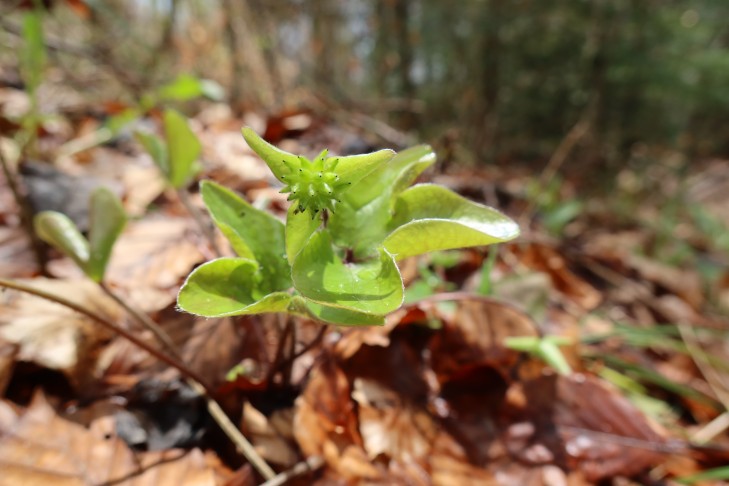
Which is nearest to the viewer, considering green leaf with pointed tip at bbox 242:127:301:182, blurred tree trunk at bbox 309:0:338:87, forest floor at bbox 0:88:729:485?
green leaf with pointed tip at bbox 242:127:301:182

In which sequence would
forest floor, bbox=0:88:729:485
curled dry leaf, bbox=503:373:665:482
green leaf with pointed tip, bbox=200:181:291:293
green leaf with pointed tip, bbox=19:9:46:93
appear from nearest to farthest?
green leaf with pointed tip, bbox=200:181:291:293, forest floor, bbox=0:88:729:485, curled dry leaf, bbox=503:373:665:482, green leaf with pointed tip, bbox=19:9:46:93

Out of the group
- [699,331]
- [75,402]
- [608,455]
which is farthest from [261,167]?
[699,331]

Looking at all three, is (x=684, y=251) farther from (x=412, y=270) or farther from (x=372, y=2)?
(x=372, y=2)

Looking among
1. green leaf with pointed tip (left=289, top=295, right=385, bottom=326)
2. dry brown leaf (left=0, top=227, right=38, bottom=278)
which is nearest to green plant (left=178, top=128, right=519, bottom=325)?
green leaf with pointed tip (left=289, top=295, right=385, bottom=326)

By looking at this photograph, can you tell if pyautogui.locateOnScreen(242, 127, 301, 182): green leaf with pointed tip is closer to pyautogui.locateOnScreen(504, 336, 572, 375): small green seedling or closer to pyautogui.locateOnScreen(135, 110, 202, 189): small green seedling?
pyautogui.locateOnScreen(135, 110, 202, 189): small green seedling

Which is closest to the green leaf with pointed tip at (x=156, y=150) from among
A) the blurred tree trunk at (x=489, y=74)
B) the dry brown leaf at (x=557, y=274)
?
the dry brown leaf at (x=557, y=274)

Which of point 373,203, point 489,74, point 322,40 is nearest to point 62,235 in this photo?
point 373,203
